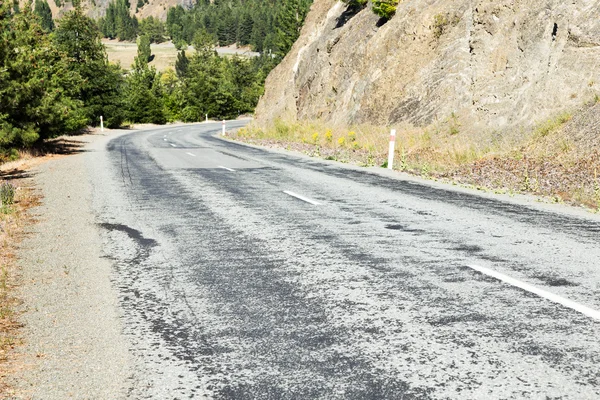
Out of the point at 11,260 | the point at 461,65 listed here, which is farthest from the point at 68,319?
the point at 461,65

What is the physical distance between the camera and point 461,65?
24219 mm

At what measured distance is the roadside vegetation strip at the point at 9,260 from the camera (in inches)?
160

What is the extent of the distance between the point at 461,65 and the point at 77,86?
89.3 ft

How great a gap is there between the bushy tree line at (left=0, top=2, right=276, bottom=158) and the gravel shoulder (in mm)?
11989

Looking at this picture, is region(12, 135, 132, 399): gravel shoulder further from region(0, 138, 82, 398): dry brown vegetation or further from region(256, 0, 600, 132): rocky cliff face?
region(256, 0, 600, 132): rocky cliff face

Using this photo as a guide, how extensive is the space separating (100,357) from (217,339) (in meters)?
0.80

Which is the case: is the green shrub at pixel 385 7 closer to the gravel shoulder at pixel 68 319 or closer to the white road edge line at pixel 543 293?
the gravel shoulder at pixel 68 319

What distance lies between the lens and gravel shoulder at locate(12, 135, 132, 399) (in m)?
3.53

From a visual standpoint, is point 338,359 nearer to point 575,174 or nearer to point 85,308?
point 85,308

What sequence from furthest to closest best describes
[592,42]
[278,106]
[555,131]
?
[278,106] → [592,42] → [555,131]

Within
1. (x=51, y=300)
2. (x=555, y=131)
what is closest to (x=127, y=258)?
(x=51, y=300)

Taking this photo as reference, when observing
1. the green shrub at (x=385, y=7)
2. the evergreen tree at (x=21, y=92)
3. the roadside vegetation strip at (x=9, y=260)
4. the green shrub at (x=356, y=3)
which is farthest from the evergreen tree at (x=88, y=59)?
the roadside vegetation strip at (x=9, y=260)

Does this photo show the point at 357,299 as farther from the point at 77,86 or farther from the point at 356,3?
the point at 77,86

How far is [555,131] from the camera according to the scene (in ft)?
53.0
